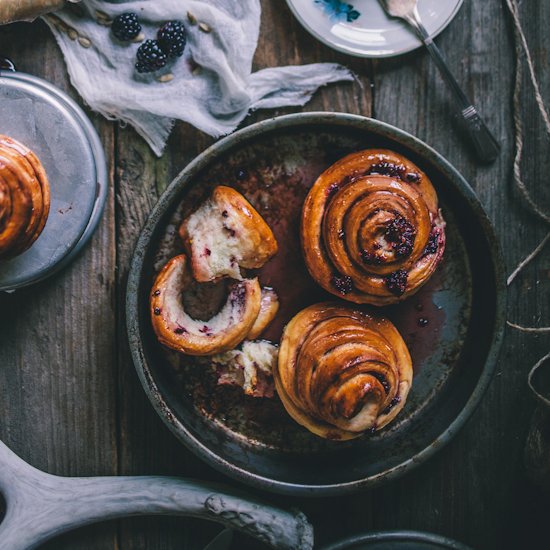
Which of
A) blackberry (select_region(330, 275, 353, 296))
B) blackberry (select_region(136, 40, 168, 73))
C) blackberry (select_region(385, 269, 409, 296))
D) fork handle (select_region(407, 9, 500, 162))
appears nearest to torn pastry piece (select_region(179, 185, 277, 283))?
blackberry (select_region(330, 275, 353, 296))

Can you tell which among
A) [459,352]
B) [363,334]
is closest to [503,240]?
[459,352]

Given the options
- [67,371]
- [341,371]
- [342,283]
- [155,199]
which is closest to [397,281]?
[342,283]

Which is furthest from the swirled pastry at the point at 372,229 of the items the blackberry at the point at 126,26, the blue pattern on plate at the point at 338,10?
the blackberry at the point at 126,26

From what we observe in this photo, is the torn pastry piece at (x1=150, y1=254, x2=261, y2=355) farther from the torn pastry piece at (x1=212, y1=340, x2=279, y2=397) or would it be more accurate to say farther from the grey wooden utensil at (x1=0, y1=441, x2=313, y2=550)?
the grey wooden utensil at (x1=0, y1=441, x2=313, y2=550)

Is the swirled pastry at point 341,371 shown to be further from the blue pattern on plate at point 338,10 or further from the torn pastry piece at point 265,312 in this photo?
the blue pattern on plate at point 338,10

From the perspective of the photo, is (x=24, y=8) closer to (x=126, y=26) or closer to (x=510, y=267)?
(x=126, y=26)
